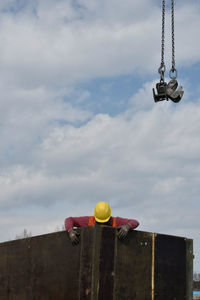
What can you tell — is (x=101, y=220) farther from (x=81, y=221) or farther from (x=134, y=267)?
(x=134, y=267)

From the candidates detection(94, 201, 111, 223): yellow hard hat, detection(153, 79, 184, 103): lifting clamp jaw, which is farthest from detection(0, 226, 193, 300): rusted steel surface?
detection(153, 79, 184, 103): lifting clamp jaw

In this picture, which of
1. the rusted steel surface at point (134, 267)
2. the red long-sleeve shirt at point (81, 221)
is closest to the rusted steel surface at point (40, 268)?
the red long-sleeve shirt at point (81, 221)

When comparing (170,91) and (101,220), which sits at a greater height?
(170,91)

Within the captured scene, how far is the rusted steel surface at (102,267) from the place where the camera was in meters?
5.33

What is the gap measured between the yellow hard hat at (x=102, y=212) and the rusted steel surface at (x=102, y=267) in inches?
19.4

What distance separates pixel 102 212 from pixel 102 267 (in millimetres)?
944

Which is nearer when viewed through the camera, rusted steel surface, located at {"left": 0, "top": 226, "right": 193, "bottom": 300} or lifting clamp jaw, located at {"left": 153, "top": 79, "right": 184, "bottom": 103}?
rusted steel surface, located at {"left": 0, "top": 226, "right": 193, "bottom": 300}

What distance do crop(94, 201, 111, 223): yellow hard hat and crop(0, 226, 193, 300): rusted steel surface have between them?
1.62ft

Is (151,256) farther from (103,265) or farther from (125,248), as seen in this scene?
(103,265)

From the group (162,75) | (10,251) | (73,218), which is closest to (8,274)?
(10,251)

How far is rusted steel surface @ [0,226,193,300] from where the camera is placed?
17.5ft

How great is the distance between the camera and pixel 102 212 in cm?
611

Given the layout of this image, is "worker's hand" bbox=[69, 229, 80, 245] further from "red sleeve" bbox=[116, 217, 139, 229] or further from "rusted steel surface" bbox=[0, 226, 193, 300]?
"red sleeve" bbox=[116, 217, 139, 229]

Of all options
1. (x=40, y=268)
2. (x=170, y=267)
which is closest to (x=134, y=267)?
(x=170, y=267)
